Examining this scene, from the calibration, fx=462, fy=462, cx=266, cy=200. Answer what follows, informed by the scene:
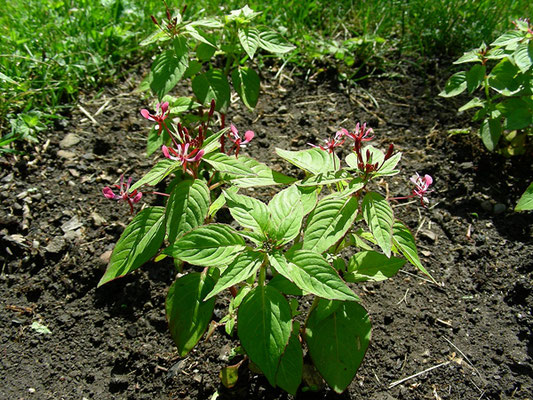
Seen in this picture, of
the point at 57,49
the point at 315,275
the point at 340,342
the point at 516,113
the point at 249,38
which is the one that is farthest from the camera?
the point at 57,49

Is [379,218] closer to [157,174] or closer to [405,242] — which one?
[405,242]

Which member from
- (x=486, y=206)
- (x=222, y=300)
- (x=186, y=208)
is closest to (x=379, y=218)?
(x=186, y=208)

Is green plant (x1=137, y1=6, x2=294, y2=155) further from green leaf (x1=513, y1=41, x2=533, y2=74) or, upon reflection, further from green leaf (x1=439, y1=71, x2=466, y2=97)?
green leaf (x1=513, y1=41, x2=533, y2=74)

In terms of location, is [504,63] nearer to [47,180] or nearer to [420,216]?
[420,216]

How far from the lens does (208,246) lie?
152 centimetres

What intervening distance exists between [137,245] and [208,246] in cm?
33

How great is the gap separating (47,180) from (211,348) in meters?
1.41

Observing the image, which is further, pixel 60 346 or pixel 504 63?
pixel 504 63

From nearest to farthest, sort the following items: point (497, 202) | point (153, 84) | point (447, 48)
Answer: point (153, 84) → point (497, 202) → point (447, 48)

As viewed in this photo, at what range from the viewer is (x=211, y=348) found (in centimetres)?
212

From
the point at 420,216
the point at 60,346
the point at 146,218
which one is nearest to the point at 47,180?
the point at 60,346

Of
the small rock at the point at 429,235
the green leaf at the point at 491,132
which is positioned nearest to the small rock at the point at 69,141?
the small rock at the point at 429,235

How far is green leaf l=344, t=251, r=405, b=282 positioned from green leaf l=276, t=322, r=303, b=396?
0.32 metres

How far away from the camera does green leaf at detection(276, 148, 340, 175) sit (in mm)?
1735
